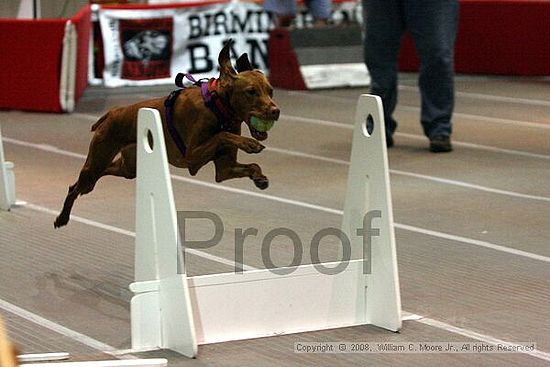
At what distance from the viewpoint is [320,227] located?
19.8ft

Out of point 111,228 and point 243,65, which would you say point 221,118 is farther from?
point 111,228

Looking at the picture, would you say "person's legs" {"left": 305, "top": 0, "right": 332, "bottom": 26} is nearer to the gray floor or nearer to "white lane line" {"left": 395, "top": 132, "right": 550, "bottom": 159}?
the gray floor

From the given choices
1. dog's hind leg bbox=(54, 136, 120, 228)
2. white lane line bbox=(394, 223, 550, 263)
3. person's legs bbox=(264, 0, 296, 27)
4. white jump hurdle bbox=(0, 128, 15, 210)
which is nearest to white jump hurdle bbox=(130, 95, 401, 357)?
dog's hind leg bbox=(54, 136, 120, 228)

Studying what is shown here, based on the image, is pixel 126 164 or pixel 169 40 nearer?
pixel 126 164

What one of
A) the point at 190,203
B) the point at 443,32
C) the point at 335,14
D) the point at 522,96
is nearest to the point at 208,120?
the point at 190,203

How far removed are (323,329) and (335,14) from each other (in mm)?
9685

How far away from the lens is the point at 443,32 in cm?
824

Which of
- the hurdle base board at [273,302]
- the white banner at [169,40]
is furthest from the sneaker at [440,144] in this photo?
the hurdle base board at [273,302]

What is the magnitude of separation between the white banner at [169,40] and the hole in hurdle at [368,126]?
7654mm

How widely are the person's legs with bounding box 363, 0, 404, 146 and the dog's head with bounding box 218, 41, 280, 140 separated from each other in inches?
175

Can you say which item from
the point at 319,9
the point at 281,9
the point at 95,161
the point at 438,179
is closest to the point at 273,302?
the point at 95,161

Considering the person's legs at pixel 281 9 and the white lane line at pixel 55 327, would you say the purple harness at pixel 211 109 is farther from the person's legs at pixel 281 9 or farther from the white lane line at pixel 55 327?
the person's legs at pixel 281 9

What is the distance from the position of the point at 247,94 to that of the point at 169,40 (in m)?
8.40

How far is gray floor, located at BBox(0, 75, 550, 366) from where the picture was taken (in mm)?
4160
